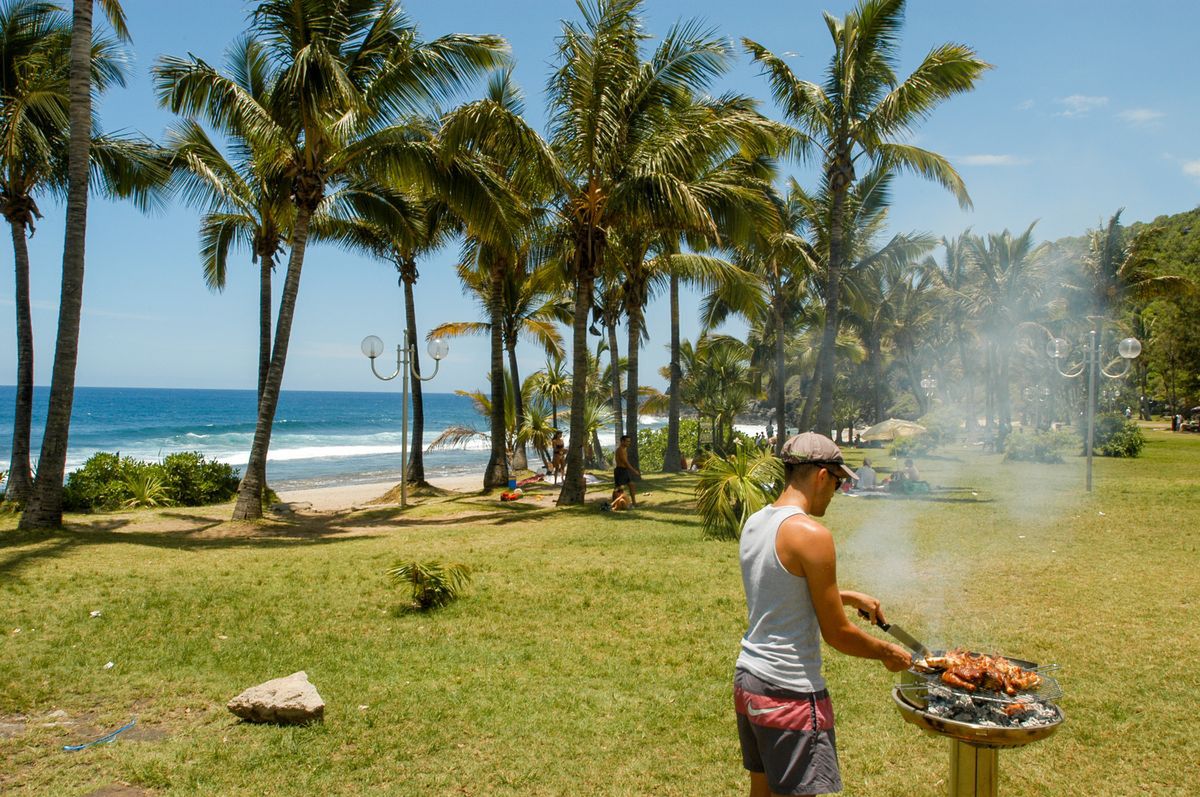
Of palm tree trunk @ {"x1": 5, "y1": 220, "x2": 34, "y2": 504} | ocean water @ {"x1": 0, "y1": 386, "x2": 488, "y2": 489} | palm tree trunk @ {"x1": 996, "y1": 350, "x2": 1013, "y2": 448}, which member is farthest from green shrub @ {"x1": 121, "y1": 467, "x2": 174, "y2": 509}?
palm tree trunk @ {"x1": 996, "y1": 350, "x2": 1013, "y2": 448}

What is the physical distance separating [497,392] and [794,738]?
17395 mm

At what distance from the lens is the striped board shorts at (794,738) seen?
8.57 ft

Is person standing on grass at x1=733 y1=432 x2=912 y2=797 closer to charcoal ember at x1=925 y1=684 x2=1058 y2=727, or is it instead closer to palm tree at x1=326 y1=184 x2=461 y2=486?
charcoal ember at x1=925 y1=684 x2=1058 y2=727

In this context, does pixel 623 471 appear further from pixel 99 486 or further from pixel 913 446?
pixel 913 446

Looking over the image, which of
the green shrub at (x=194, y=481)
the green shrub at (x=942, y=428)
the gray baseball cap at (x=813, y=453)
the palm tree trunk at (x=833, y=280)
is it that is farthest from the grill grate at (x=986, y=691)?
the green shrub at (x=942, y=428)

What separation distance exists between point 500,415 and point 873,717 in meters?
15.5

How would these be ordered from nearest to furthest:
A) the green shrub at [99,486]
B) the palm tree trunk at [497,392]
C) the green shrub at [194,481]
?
1. the green shrub at [99,486]
2. the green shrub at [194,481]
3. the palm tree trunk at [497,392]

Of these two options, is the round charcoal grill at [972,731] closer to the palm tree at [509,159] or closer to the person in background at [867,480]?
the palm tree at [509,159]

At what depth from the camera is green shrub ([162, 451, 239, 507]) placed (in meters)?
16.2

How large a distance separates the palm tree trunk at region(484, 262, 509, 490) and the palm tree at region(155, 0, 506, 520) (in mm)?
5737

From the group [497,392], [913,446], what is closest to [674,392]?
[497,392]

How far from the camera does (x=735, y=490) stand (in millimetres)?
10914

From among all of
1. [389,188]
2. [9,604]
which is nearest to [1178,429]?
[389,188]

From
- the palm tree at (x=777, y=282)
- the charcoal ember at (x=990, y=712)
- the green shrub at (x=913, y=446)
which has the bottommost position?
the green shrub at (x=913, y=446)
